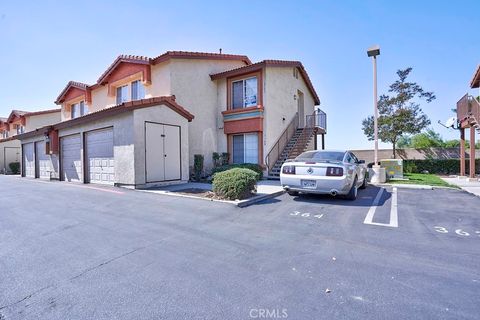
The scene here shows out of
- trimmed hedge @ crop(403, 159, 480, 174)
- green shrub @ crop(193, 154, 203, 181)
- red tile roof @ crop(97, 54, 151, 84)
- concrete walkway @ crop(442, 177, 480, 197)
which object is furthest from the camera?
trimmed hedge @ crop(403, 159, 480, 174)

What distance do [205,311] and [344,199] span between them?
6.40 metres

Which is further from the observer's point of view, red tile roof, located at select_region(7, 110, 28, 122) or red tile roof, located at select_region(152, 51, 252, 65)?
red tile roof, located at select_region(7, 110, 28, 122)

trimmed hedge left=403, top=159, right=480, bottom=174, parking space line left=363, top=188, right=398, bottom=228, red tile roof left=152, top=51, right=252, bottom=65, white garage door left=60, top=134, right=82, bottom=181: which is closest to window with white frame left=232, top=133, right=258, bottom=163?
red tile roof left=152, top=51, right=252, bottom=65

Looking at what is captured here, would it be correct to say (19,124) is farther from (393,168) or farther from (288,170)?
(393,168)

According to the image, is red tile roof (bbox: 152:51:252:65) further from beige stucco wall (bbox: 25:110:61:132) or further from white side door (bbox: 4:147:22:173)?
white side door (bbox: 4:147:22:173)

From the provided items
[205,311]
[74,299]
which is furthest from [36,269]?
[205,311]

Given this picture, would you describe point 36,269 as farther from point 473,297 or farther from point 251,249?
point 473,297

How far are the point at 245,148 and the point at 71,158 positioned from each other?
30.8ft

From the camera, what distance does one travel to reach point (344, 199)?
7.70 m

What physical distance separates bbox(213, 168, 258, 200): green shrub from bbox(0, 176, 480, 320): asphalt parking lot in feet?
3.10

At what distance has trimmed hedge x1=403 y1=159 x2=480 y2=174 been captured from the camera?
17.8 metres

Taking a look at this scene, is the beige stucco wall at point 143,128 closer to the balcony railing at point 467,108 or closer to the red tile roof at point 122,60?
the red tile roof at point 122,60

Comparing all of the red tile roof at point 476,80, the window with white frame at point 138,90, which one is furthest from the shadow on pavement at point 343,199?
the window with white frame at point 138,90

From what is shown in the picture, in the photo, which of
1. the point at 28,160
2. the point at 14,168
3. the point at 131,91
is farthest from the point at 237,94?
the point at 14,168
